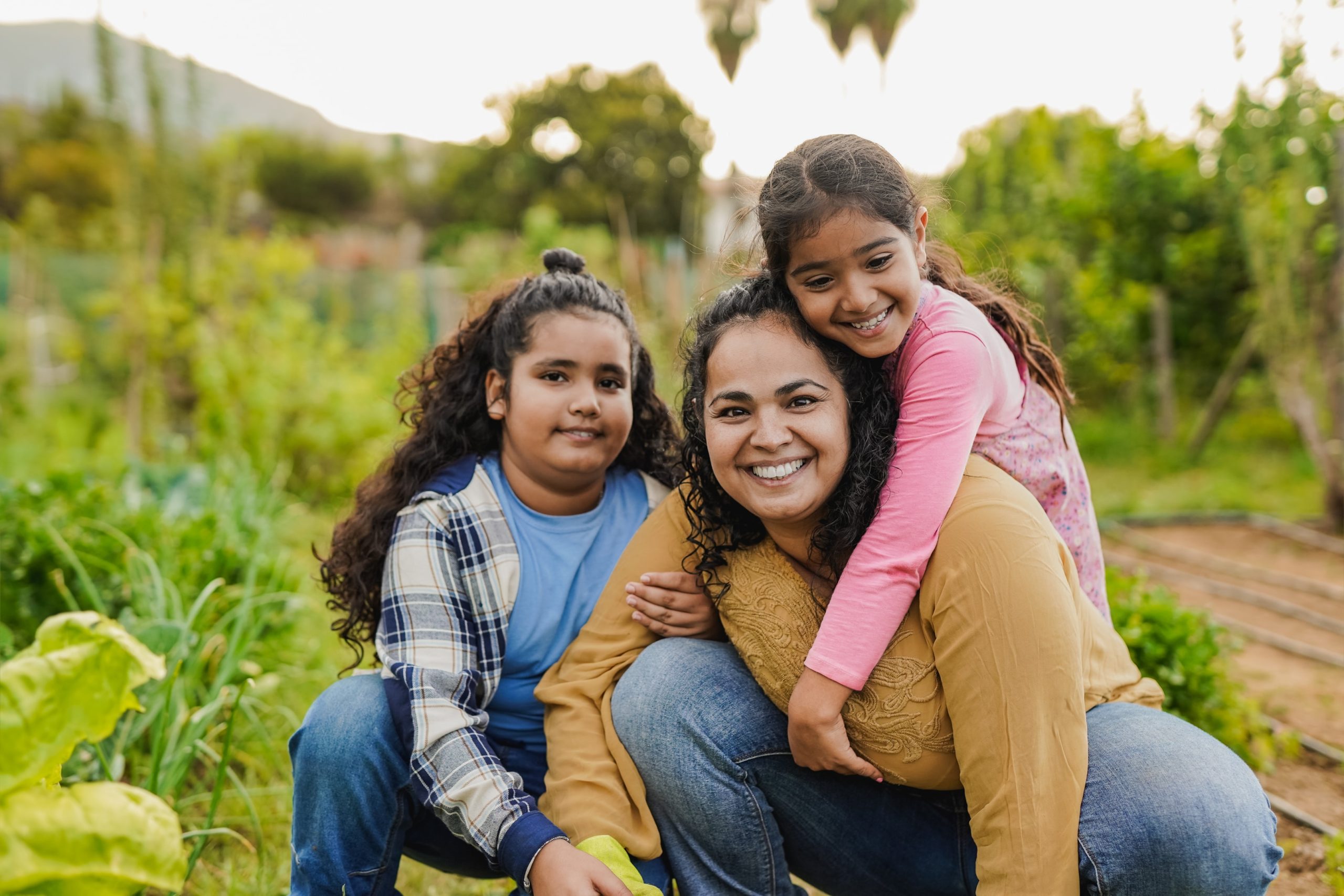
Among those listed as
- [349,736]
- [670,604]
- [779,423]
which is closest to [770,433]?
→ [779,423]

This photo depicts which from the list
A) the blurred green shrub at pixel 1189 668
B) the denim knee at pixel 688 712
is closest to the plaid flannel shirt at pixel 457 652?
the denim knee at pixel 688 712

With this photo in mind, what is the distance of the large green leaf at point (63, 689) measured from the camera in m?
0.90

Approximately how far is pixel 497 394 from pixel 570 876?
98 cm

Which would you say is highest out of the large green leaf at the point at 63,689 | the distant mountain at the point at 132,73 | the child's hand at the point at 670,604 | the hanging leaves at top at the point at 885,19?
the hanging leaves at top at the point at 885,19

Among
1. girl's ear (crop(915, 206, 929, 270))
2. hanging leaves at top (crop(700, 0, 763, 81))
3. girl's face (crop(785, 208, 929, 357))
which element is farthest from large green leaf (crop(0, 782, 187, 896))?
hanging leaves at top (crop(700, 0, 763, 81))

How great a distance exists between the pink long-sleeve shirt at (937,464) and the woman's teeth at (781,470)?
5.9 inches

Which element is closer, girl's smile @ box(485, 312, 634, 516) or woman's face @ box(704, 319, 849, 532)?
woman's face @ box(704, 319, 849, 532)

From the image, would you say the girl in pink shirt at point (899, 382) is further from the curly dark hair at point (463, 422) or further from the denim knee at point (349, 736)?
the denim knee at point (349, 736)

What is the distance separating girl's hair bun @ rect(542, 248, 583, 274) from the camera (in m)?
2.11

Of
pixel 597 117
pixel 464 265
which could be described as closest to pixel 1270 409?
pixel 464 265

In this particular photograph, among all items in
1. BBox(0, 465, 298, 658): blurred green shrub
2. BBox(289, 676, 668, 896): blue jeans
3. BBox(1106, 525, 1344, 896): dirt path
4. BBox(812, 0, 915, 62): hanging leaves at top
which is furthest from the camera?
BBox(812, 0, 915, 62): hanging leaves at top

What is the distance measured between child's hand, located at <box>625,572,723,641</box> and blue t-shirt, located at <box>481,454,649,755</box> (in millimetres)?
196

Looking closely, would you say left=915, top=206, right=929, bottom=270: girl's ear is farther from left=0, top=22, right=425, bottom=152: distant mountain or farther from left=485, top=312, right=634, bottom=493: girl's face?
left=0, top=22, right=425, bottom=152: distant mountain

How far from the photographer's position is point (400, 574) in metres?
1.78
